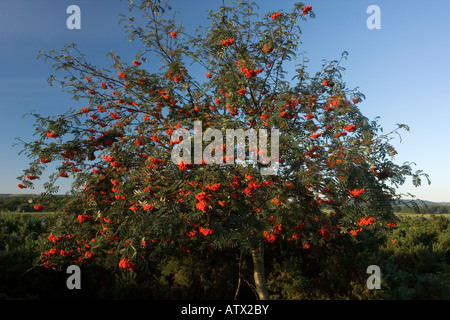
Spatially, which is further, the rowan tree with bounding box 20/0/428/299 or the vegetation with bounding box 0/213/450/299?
the vegetation with bounding box 0/213/450/299

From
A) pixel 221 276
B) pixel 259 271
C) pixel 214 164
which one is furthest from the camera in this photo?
pixel 221 276

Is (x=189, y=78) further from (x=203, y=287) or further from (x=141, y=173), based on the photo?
(x=203, y=287)

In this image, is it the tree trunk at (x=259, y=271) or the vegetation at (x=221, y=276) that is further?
the vegetation at (x=221, y=276)

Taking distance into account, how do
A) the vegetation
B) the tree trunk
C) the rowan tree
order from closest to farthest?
the rowan tree
the tree trunk
the vegetation

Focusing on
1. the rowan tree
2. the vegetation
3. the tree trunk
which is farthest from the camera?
the vegetation

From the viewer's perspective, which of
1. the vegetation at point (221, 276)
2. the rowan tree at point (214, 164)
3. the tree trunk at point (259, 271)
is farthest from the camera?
the vegetation at point (221, 276)

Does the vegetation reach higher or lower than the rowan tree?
lower

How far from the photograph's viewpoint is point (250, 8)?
6723 mm

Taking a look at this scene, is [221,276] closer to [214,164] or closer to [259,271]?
[259,271]

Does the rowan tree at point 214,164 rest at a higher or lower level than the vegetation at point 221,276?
higher

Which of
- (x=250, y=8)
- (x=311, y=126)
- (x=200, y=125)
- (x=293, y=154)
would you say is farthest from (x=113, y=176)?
(x=250, y=8)

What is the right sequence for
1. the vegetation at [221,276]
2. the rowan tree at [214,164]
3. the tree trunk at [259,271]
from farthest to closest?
1. the vegetation at [221,276]
2. the tree trunk at [259,271]
3. the rowan tree at [214,164]

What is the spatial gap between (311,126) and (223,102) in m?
1.82

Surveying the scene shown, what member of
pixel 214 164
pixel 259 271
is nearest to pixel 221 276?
pixel 259 271
